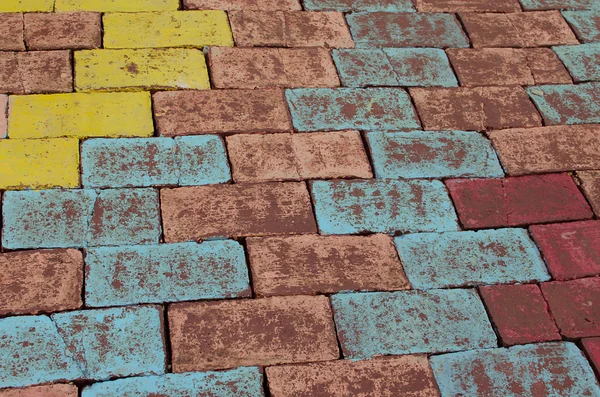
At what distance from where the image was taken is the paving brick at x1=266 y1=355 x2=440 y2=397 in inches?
94.3

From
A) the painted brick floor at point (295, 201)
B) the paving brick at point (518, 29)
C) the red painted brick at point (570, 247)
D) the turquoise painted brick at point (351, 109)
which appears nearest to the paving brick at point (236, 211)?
the painted brick floor at point (295, 201)

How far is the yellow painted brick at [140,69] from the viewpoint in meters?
3.34

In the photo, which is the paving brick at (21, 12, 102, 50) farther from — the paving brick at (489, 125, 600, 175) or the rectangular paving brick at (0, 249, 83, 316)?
the paving brick at (489, 125, 600, 175)

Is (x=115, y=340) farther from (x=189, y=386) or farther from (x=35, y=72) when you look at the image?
(x=35, y=72)

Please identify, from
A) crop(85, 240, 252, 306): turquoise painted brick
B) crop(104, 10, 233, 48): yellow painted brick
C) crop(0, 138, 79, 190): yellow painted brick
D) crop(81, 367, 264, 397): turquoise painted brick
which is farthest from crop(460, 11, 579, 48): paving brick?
crop(81, 367, 264, 397): turquoise painted brick


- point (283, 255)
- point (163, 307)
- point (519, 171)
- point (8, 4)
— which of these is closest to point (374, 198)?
point (283, 255)

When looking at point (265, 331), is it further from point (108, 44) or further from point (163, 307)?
point (108, 44)

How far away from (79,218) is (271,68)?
4.24 ft

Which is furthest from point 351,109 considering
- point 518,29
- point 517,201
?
point 518,29

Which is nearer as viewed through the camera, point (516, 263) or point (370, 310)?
point (370, 310)

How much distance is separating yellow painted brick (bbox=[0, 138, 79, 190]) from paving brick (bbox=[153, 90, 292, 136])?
1.39 feet

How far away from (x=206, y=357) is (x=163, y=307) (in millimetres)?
263

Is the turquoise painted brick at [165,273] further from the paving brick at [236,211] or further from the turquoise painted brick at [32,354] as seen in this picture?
the turquoise painted brick at [32,354]

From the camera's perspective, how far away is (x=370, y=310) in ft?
8.64
